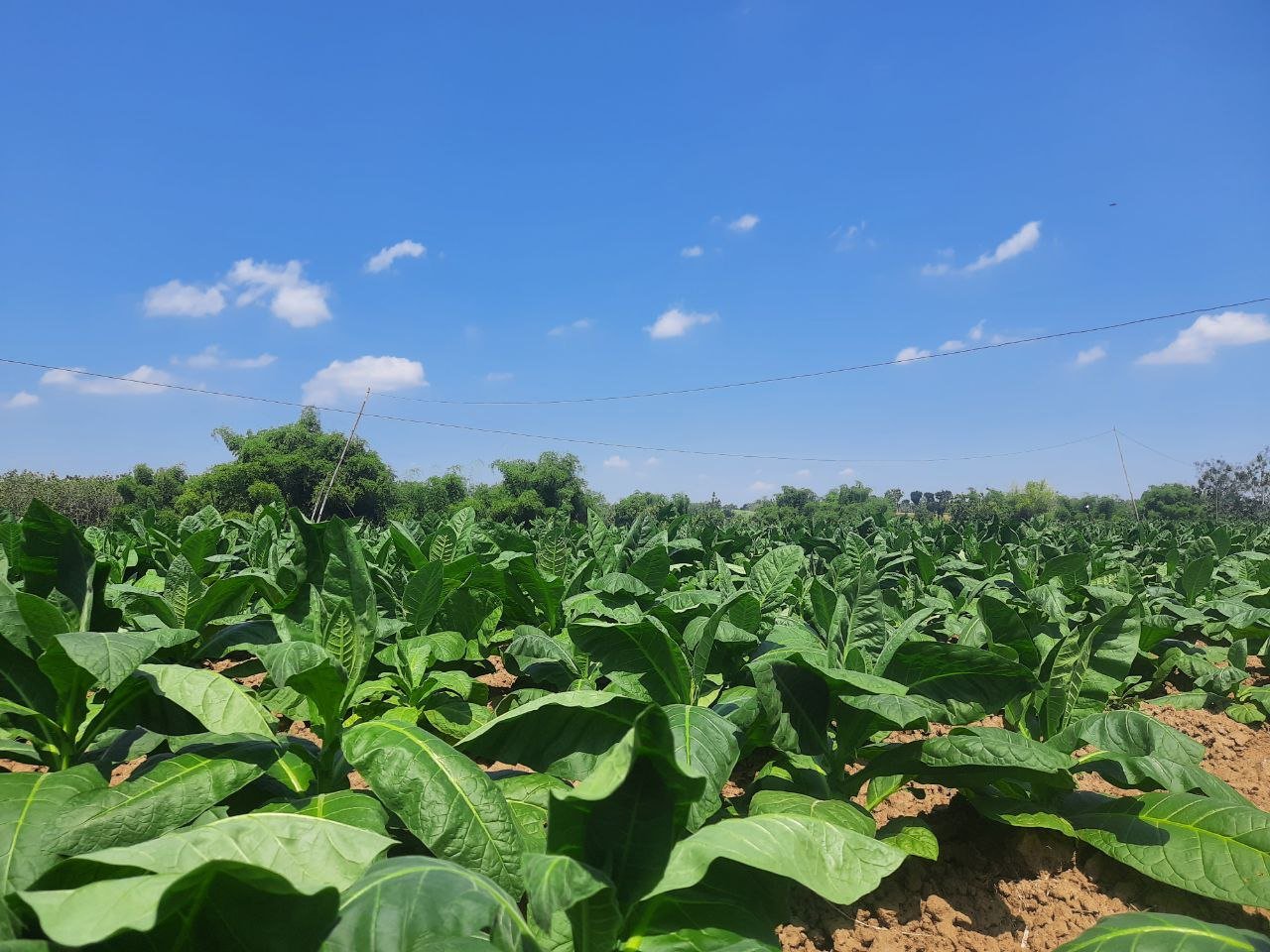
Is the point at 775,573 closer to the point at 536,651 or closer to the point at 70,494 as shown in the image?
the point at 536,651

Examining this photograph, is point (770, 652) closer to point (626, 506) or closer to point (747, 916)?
point (747, 916)

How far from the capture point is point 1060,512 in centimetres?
6944

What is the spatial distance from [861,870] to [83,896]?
132cm

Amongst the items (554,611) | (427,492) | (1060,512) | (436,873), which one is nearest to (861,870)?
(436,873)

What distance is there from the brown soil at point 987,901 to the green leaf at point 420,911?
1.13 m

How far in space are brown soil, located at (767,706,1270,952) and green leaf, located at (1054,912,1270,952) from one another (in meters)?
0.63

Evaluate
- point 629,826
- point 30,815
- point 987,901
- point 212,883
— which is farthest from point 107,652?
point 987,901

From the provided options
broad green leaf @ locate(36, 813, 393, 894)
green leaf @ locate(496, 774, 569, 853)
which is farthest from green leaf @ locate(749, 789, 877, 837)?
Result: broad green leaf @ locate(36, 813, 393, 894)

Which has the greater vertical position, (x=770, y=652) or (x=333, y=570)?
(x=333, y=570)

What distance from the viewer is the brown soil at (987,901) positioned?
6.96 feet

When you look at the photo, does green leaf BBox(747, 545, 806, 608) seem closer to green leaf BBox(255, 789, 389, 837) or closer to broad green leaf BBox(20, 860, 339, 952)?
green leaf BBox(255, 789, 389, 837)

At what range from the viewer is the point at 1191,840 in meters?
2.17

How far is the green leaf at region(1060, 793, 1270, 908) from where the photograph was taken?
6.65 feet

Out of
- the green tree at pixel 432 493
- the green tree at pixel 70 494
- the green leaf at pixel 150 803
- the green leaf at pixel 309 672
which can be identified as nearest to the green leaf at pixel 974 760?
the green leaf at pixel 309 672
